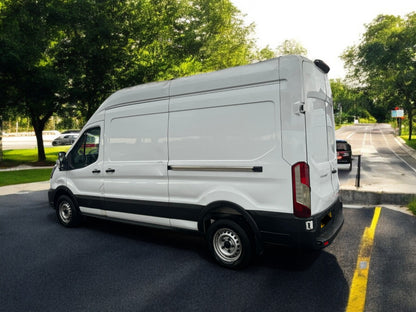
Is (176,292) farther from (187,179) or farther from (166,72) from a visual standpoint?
(166,72)

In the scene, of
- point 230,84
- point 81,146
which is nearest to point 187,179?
point 230,84

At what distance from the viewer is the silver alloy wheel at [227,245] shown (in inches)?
173

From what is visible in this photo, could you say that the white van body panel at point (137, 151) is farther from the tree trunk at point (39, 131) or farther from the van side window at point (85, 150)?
the tree trunk at point (39, 131)

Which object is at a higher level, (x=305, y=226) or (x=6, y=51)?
(x=6, y=51)

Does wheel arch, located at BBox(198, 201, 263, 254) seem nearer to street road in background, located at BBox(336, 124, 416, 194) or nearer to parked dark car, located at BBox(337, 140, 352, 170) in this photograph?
street road in background, located at BBox(336, 124, 416, 194)

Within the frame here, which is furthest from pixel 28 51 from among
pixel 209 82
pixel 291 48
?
pixel 291 48

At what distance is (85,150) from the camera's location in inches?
245

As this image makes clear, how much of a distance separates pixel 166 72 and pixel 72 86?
4.99 meters

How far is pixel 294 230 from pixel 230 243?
2.98 ft

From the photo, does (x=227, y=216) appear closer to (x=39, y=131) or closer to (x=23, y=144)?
(x=39, y=131)

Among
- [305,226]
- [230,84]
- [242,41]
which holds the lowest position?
[305,226]

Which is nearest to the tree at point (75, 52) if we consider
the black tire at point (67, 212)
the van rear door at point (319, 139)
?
the black tire at point (67, 212)

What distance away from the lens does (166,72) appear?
62.5ft

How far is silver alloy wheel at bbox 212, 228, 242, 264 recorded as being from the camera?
4.39 m
